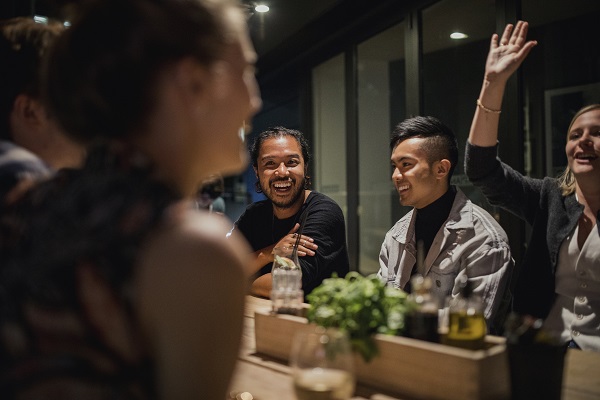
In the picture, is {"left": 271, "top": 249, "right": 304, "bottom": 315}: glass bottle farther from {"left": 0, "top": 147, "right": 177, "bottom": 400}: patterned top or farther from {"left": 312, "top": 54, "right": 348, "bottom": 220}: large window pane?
{"left": 312, "top": 54, "right": 348, "bottom": 220}: large window pane

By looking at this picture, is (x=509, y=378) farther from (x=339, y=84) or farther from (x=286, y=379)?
(x=339, y=84)

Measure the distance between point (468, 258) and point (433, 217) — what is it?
0.36m

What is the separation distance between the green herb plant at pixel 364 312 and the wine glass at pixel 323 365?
0.75ft

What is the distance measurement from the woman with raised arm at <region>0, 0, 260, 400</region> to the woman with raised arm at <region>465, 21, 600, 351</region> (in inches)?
72.3

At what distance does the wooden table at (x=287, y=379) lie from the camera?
1276 mm

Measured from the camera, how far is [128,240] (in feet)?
2.35

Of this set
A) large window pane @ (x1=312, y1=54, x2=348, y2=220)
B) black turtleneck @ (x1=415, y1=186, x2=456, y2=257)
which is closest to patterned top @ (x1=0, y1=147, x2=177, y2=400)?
black turtleneck @ (x1=415, y1=186, x2=456, y2=257)

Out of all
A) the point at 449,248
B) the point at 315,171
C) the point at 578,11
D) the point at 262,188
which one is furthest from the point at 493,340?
the point at 315,171

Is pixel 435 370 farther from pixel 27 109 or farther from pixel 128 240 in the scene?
pixel 27 109

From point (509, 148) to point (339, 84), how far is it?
3.23m

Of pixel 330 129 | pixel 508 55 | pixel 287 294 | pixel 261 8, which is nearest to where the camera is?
pixel 287 294

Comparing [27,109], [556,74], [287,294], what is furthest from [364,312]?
[556,74]

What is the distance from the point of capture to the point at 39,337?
0.76 metres

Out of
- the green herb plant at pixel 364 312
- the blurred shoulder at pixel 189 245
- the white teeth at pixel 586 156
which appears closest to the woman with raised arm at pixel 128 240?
the blurred shoulder at pixel 189 245
